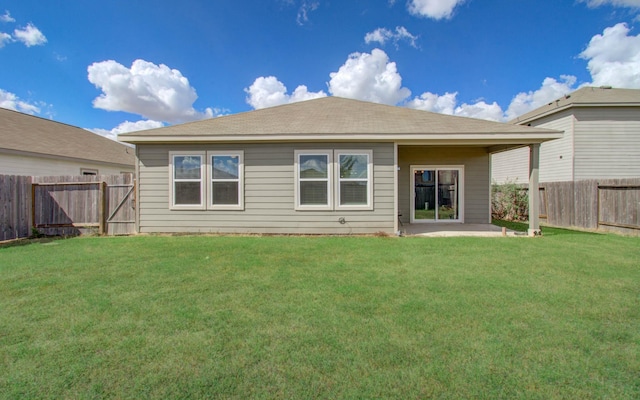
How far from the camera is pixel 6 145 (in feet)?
33.2

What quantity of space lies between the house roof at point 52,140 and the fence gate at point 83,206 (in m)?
3.43

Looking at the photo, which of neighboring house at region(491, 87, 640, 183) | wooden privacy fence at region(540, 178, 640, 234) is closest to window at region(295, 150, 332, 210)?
wooden privacy fence at region(540, 178, 640, 234)

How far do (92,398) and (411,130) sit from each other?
7668 millimetres

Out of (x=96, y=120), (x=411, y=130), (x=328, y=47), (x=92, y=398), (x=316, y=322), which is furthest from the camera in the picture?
(x=96, y=120)

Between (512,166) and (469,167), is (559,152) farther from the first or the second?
(469,167)

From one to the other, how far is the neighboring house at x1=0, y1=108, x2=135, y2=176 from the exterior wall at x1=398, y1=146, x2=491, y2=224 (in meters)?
13.4

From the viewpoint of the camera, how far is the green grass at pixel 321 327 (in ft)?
6.52

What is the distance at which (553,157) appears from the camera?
13555 mm

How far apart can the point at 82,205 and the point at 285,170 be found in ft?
19.9

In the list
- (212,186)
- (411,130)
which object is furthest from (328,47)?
(212,186)

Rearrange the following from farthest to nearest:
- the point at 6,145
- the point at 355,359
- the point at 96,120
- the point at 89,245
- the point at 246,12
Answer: the point at 96,120 → the point at 246,12 → the point at 6,145 → the point at 89,245 → the point at 355,359

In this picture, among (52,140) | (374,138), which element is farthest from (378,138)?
(52,140)

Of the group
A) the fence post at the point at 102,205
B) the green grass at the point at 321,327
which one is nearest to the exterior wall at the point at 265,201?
the fence post at the point at 102,205

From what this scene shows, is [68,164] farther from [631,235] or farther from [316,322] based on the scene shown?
[631,235]
